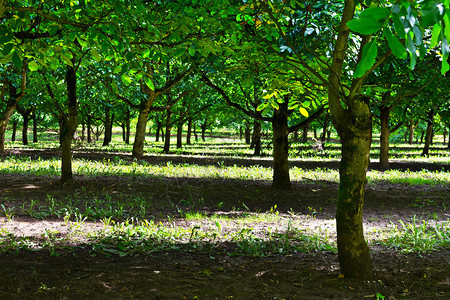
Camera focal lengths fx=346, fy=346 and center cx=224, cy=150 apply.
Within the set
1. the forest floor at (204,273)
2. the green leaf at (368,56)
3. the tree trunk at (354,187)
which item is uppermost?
the green leaf at (368,56)

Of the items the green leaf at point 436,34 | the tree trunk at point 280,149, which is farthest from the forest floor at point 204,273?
the tree trunk at point 280,149

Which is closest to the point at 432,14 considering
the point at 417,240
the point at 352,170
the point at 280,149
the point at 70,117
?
the point at 352,170

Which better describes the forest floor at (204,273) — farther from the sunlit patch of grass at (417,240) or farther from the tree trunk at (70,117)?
the tree trunk at (70,117)

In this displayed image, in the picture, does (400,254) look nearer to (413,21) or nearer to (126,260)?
(126,260)

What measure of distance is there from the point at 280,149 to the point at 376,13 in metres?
7.40

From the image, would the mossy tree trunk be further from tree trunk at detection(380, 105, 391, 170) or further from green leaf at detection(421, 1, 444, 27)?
tree trunk at detection(380, 105, 391, 170)

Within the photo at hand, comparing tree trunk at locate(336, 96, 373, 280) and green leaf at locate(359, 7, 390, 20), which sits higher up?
green leaf at locate(359, 7, 390, 20)

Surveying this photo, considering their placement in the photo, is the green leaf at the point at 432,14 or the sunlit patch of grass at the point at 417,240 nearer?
the green leaf at the point at 432,14

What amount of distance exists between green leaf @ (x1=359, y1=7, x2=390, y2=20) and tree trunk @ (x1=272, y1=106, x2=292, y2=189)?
7229mm

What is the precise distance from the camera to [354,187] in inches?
126

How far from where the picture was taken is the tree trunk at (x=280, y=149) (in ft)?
28.2

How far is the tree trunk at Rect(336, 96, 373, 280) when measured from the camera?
3207 mm

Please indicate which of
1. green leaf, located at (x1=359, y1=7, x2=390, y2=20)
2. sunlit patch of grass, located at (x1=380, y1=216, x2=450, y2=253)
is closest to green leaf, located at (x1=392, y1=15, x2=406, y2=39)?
green leaf, located at (x1=359, y1=7, x2=390, y2=20)

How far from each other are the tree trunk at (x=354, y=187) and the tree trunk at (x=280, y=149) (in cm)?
529
